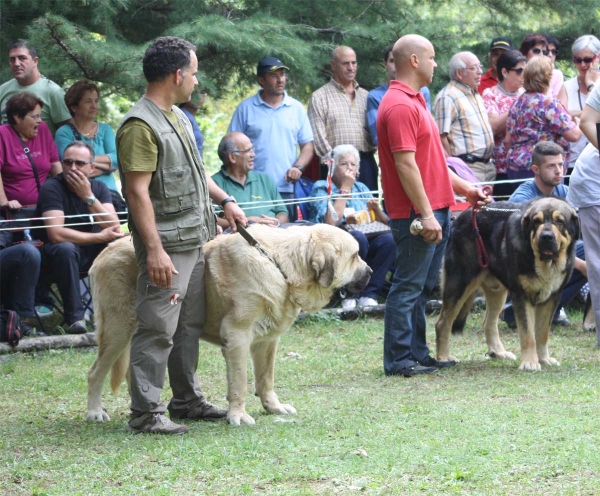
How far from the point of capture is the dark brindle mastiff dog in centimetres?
732

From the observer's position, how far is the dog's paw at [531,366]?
24.1ft

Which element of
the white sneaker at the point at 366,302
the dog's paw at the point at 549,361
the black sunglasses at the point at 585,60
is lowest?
the white sneaker at the point at 366,302

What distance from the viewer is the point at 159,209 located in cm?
544

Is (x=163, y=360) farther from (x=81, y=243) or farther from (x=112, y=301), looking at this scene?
(x=81, y=243)

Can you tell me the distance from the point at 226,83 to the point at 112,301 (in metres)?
5.63

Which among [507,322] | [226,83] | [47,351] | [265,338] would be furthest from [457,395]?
[226,83]

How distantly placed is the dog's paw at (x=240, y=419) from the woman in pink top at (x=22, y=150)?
4.31 meters

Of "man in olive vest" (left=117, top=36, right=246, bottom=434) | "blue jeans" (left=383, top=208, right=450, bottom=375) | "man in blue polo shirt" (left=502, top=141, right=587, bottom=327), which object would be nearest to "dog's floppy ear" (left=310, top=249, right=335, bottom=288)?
"man in olive vest" (left=117, top=36, right=246, bottom=434)

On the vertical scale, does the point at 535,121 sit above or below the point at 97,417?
above

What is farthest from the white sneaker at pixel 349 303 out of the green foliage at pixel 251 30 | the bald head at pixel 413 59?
the bald head at pixel 413 59

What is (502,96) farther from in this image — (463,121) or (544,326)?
(544,326)

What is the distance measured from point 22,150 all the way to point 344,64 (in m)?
3.78

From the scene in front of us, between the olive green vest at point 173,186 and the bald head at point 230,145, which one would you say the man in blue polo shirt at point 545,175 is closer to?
the bald head at point 230,145

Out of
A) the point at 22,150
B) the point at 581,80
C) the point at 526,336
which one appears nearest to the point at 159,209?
the point at 526,336
